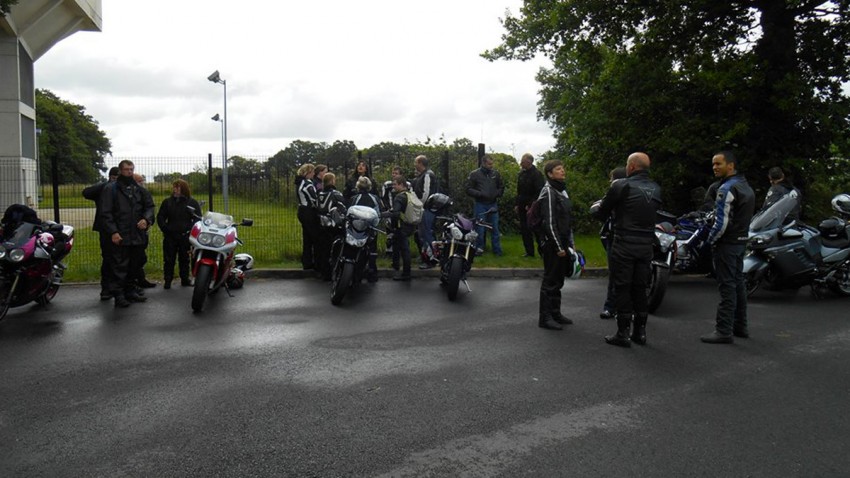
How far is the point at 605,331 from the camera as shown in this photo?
307 inches

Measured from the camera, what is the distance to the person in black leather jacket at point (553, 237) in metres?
7.75

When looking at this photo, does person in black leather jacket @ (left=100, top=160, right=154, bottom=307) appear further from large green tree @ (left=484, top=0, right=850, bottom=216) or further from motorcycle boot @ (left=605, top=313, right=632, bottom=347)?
large green tree @ (left=484, top=0, right=850, bottom=216)

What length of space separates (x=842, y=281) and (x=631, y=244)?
16.8ft

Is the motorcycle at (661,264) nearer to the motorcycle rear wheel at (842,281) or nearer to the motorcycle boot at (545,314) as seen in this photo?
the motorcycle boot at (545,314)

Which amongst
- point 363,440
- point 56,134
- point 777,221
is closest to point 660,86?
point 777,221

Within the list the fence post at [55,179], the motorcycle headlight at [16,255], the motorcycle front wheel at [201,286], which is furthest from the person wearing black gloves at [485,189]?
the motorcycle headlight at [16,255]

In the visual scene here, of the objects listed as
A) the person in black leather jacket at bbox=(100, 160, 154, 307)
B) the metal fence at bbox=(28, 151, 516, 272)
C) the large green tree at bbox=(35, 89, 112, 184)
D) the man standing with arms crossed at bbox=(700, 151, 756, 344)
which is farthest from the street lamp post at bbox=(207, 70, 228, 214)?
the large green tree at bbox=(35, 89, 112, 184)

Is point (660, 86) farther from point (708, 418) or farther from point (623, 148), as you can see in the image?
point (708, 418)

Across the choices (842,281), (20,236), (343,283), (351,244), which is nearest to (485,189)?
(351,244)

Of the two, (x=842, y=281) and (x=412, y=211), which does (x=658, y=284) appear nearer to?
(x=842, y=281)

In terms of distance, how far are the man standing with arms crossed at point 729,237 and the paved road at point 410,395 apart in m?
0.30

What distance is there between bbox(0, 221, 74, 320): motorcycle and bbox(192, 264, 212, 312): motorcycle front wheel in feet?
5.75

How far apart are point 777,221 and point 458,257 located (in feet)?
15.2

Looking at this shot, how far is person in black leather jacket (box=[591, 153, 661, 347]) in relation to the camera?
7000 millimetres
